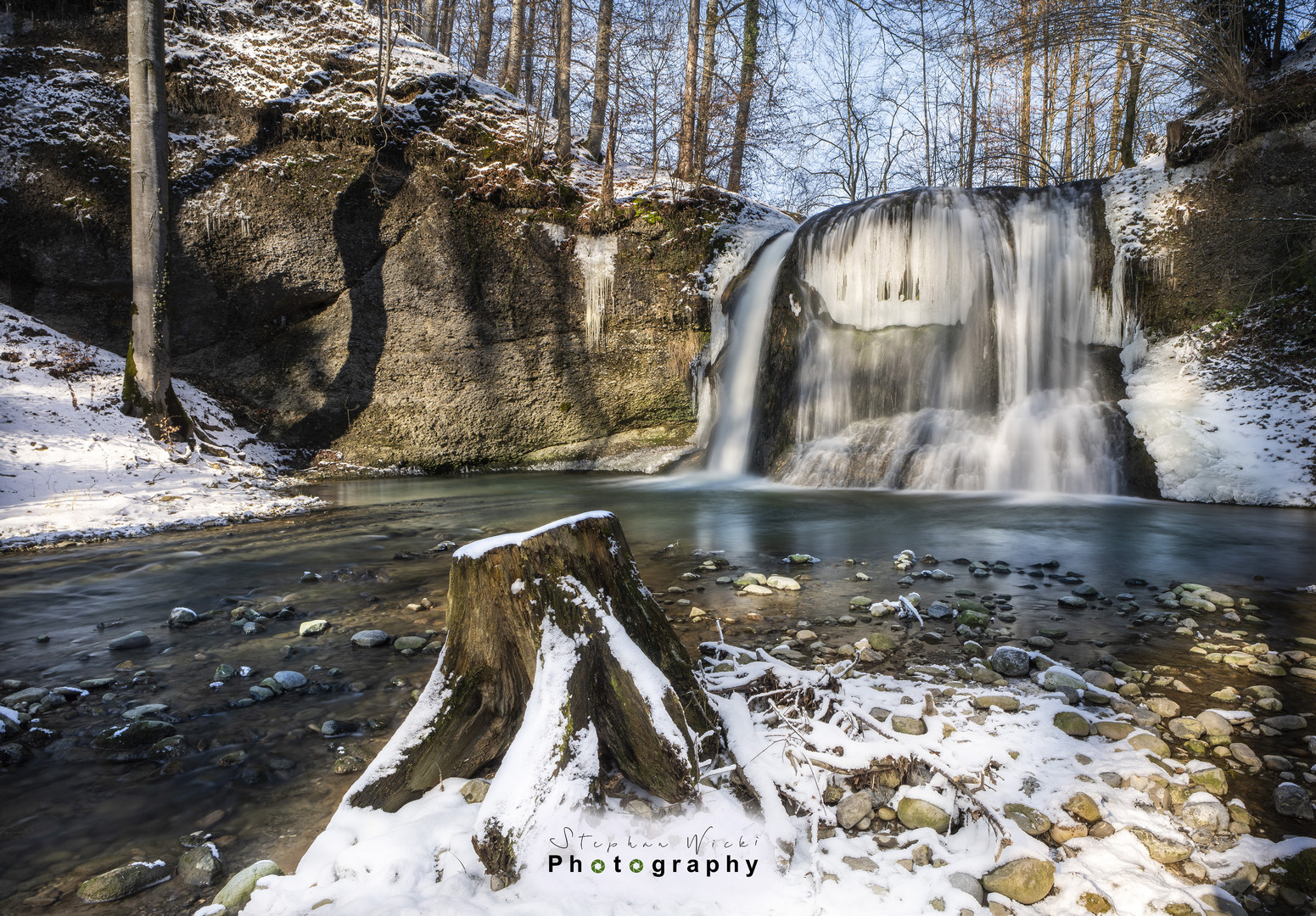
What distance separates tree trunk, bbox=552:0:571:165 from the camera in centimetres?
1405

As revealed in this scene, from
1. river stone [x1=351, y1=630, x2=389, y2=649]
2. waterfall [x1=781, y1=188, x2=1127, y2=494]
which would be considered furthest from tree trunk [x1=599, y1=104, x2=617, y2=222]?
river stone [x1=351, y1=630, x2=389, y2=649]

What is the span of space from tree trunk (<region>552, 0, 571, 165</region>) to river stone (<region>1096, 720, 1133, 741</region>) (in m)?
14.3

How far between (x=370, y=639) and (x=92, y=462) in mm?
7100

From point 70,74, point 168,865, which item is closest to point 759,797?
point 168,865

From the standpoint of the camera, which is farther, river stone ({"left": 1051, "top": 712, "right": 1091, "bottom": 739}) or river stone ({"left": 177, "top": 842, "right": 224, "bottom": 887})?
river stone ({"left": 1051, "top": 712, "right": 1091, "bottom": 739})

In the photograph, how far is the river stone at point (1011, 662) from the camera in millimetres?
2918

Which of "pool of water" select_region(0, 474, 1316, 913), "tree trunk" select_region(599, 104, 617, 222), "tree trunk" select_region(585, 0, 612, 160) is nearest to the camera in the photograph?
"pool of water" select_region(0, 474, 1316, 913)

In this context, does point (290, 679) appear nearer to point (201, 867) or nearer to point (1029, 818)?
point (201, 867)

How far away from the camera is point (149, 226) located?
369 inches

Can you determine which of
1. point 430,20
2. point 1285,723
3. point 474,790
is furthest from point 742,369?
point 430,20

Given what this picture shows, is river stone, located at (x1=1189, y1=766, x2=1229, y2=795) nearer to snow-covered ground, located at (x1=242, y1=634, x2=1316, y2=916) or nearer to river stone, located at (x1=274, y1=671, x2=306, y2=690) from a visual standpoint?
snow-covered ground, located at (x1=242, y1=634, x2=1316, y2=916)

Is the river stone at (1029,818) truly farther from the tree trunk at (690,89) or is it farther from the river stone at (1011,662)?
the tree trunk at (690,89)

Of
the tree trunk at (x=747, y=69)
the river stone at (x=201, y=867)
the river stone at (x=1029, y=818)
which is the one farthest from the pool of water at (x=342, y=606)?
the tree trunk at (x=747, y=69)

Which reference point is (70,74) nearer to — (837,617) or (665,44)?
(665,44)
